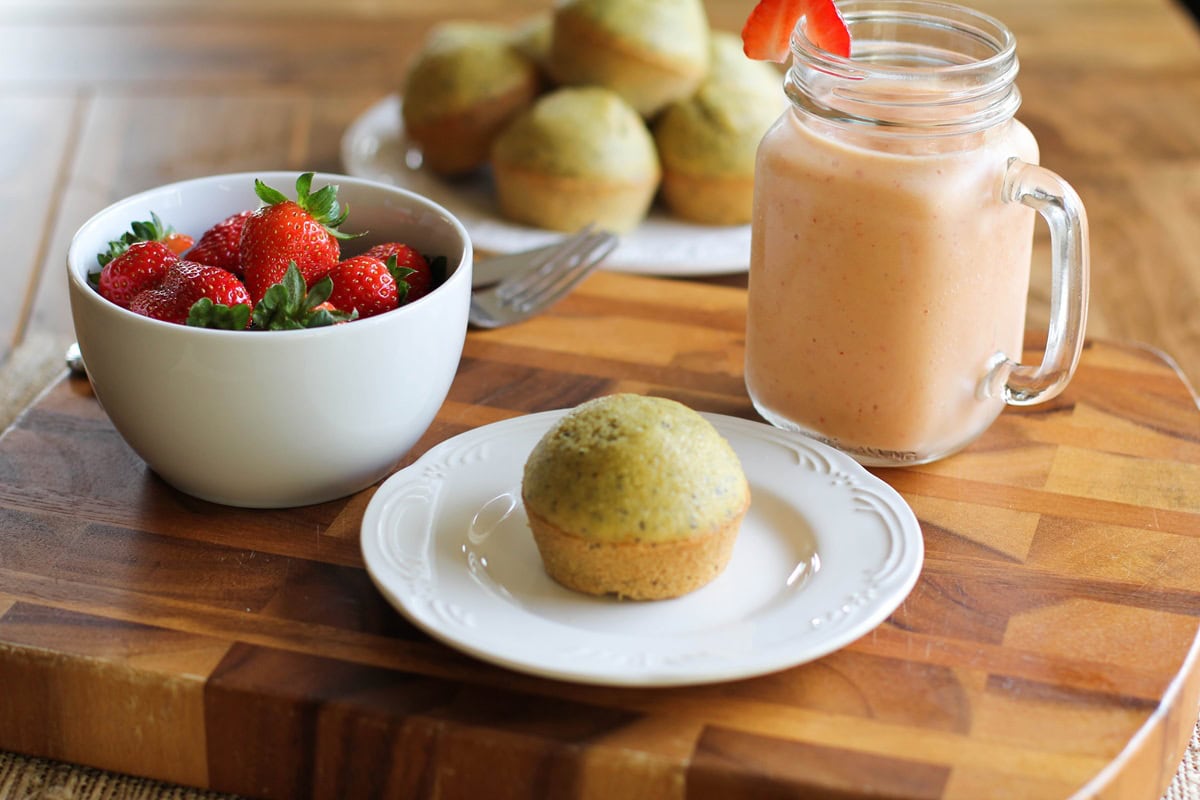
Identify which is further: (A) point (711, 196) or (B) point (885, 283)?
(A) point (711, 196)

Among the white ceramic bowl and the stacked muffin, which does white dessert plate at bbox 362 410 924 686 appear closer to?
the white ceramic bowl

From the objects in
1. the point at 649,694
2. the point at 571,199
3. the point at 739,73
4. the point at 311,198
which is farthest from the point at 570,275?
the point at 649,694

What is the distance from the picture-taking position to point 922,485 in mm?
908

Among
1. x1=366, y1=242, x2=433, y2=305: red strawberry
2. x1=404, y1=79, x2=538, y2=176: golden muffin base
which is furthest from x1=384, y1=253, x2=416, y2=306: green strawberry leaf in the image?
x1=404, y1=79, x2=538, y2=176: golden muffin base

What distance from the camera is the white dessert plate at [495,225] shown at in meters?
1.32

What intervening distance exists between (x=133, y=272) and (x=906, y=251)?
496 millimetres

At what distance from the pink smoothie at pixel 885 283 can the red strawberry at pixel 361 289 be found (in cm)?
27

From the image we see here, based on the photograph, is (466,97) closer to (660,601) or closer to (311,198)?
(311,198)

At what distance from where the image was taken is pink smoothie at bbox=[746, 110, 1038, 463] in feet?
2.75

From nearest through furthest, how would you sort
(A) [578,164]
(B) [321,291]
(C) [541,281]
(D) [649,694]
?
1. (D) [649,694]
2. (B) [321,291]
3. (C) [541,281]
4. (A) [578,164]

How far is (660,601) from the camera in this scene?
752mm

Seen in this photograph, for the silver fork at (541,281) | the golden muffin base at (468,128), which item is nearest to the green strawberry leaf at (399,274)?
the silver fork at (541,281)

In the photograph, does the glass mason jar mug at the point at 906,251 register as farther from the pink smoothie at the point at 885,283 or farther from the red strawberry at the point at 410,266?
the red strawberry at the point at 410,266

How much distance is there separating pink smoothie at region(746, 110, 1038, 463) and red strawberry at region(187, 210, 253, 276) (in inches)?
14.0
